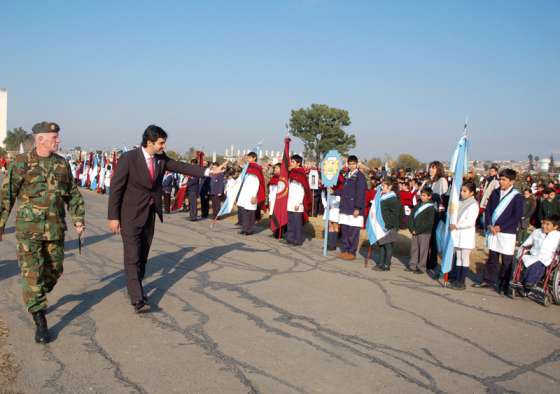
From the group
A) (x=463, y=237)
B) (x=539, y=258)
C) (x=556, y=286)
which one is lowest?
(x=556, y=286)

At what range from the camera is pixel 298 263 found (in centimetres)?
910

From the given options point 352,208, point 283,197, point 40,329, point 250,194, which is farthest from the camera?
point 250,194

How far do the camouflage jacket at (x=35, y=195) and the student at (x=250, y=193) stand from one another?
7.49m

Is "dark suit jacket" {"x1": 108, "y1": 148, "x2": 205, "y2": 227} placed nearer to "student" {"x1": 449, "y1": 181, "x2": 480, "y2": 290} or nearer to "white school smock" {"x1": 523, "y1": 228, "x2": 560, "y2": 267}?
"student" {"x1": 449, "y1": 181, "x2": 480, "y2": 290}

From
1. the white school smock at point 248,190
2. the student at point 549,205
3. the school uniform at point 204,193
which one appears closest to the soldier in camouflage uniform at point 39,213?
the white school smock at point 248,190

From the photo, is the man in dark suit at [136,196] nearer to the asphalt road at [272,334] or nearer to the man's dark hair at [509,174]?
the asphalt road at [272,334]

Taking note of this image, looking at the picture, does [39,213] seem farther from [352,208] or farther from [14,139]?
[14,139]

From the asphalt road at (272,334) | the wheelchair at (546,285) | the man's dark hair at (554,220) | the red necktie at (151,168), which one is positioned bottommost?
the asphalt road at (272,334)

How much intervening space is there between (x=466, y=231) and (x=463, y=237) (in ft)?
0.35

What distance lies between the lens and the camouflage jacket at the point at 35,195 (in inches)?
190

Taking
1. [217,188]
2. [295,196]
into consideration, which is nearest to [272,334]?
[295,196]

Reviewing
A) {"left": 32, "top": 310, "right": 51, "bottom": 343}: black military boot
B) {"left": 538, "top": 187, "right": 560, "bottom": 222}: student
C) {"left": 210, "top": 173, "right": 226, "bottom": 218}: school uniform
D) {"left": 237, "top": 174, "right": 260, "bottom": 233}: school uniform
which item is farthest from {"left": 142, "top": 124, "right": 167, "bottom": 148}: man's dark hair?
{"left": 538, "top": 187, "right": 560, "bottom": 222}: student

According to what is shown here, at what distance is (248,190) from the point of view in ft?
41.8

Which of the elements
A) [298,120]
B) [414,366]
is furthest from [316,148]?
[414,366]
